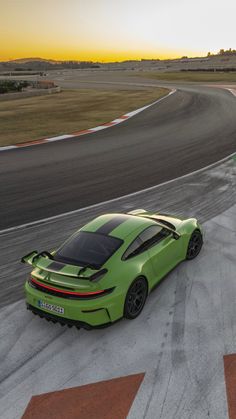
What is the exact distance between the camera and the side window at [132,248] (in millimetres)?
6652

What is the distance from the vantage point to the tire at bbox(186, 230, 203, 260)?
8.44 meters

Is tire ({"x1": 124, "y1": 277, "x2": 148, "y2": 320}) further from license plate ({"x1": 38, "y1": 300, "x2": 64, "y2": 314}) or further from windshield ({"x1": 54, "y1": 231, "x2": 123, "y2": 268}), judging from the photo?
license plate ({"x1": 38, "y1": 300, "x2": 64, "y2": 314})

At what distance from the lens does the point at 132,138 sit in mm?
21859

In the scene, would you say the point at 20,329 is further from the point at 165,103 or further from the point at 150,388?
the point at 165,103

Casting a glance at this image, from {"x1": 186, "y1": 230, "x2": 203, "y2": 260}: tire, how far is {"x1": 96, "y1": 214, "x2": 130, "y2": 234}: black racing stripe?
162cm

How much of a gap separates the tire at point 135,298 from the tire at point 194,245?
1919mm

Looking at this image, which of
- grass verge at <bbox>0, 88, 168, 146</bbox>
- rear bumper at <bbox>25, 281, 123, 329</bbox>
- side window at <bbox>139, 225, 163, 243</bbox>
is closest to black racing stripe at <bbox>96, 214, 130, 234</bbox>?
side window at <bbox>139, 225, 163, 243</bbox>

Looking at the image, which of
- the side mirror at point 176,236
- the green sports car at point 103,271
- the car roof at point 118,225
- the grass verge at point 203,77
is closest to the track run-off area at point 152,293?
the green sports car at point 103,271

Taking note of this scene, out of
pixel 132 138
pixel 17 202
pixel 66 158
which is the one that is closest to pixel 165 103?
pixel 132 138

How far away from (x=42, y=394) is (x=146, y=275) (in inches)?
100

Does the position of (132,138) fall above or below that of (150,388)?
above

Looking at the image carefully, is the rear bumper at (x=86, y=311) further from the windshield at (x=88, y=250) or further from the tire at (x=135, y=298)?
the windshield at (x=88, y=250)

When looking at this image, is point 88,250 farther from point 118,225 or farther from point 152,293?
point 152,293

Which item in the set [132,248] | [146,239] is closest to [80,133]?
[146,239]
